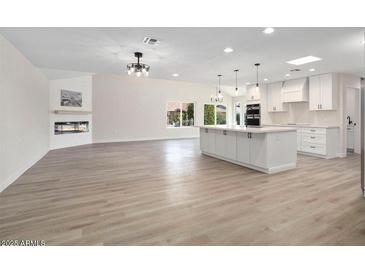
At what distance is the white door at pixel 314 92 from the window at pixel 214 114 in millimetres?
6152

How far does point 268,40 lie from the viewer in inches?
139

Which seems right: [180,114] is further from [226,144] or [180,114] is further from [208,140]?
[226,144]

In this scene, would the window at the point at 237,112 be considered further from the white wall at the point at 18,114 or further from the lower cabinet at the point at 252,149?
the white wall at the point at 18,114

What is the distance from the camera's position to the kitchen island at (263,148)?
4.24m

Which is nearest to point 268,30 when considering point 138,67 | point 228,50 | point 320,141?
point 228,50

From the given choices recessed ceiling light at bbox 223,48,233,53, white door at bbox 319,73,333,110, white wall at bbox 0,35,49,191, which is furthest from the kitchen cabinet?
white wall at bbox 0,35,49,191

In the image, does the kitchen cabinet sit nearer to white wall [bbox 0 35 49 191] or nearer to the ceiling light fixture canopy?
the ceiling light fixture canopy

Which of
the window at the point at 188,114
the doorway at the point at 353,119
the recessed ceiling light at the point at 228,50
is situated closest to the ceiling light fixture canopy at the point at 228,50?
the recessed ceiling light at the point at 228,50

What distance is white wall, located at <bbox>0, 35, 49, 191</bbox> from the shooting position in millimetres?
3396

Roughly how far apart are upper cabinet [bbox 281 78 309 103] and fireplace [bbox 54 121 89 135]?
7919 mm

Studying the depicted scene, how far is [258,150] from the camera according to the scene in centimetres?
438

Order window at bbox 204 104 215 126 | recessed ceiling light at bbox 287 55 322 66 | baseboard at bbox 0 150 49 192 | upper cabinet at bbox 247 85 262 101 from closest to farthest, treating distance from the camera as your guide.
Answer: baseboard at bbox 0 150 49 192, recessed ceiling light at bbox 287 55 322 66, upper cabinet at bbox 247 85 262 101, window at bbox 204 104 215 126
